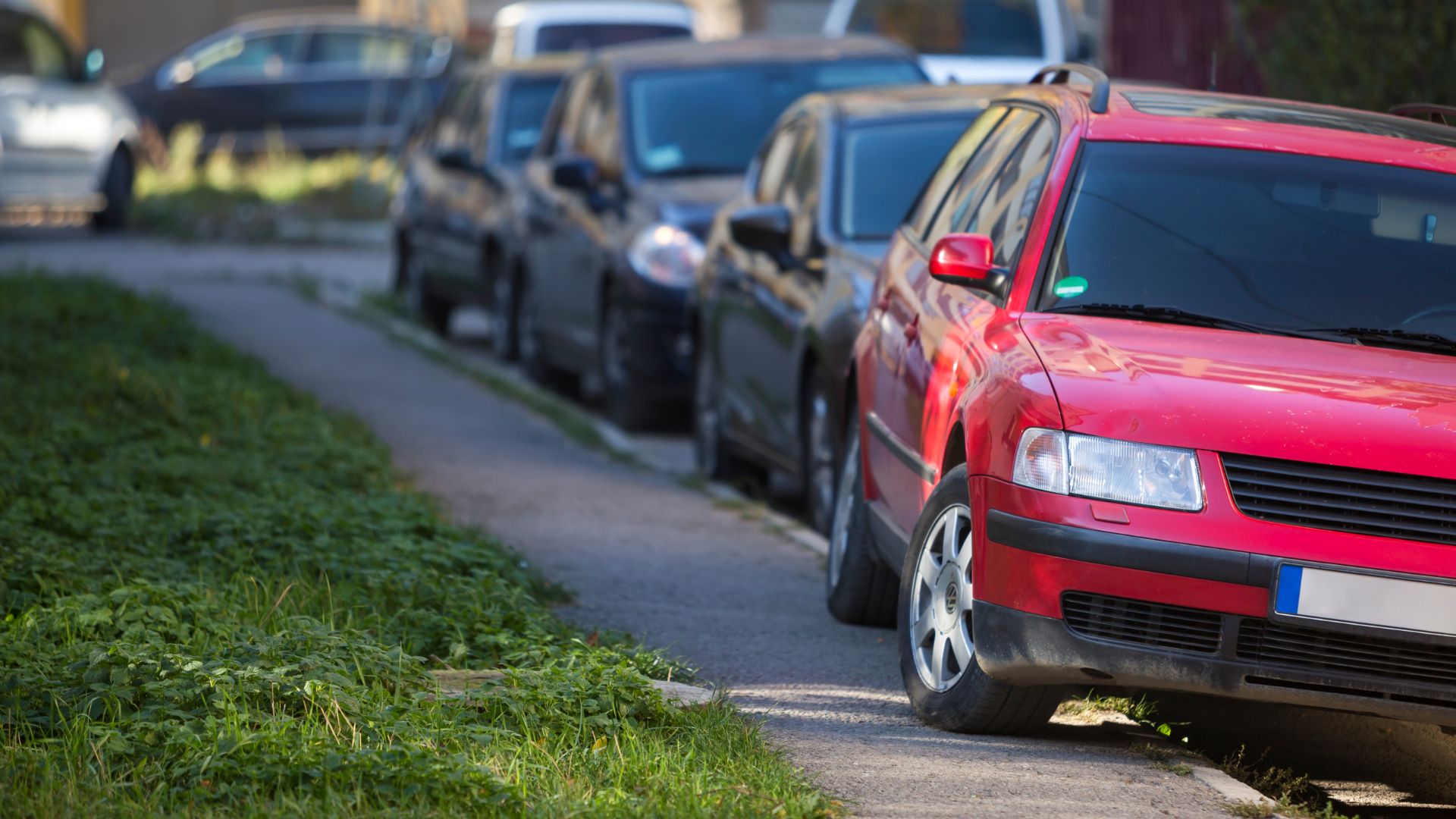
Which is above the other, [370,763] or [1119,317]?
[1119,317]

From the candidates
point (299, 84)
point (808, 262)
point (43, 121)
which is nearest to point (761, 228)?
point (808, 262)

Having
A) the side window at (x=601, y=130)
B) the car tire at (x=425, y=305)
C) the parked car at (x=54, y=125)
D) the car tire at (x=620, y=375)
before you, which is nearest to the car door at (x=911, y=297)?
the car tire at (x=620, y=375)

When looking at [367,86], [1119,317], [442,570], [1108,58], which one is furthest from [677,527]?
[367,86]

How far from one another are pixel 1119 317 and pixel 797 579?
2486 mm

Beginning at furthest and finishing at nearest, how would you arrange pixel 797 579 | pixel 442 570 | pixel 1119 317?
pixel 797 579 → pixel 442 570 → pixel 1119 317

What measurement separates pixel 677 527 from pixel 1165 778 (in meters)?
3.96

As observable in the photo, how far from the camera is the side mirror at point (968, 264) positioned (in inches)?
235

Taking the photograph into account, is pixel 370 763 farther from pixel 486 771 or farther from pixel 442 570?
pixel 442 570

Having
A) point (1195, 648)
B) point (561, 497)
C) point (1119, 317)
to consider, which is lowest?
point (561, 497)

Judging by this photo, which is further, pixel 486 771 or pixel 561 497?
pixel 561 497

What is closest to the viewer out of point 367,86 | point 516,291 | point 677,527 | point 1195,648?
point 1195,648

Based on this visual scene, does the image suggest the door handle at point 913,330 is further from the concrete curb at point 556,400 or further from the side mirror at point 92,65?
the side mirror at point 92,65

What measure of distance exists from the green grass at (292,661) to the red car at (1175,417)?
2.57ft

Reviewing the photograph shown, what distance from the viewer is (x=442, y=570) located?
6.93 meters
